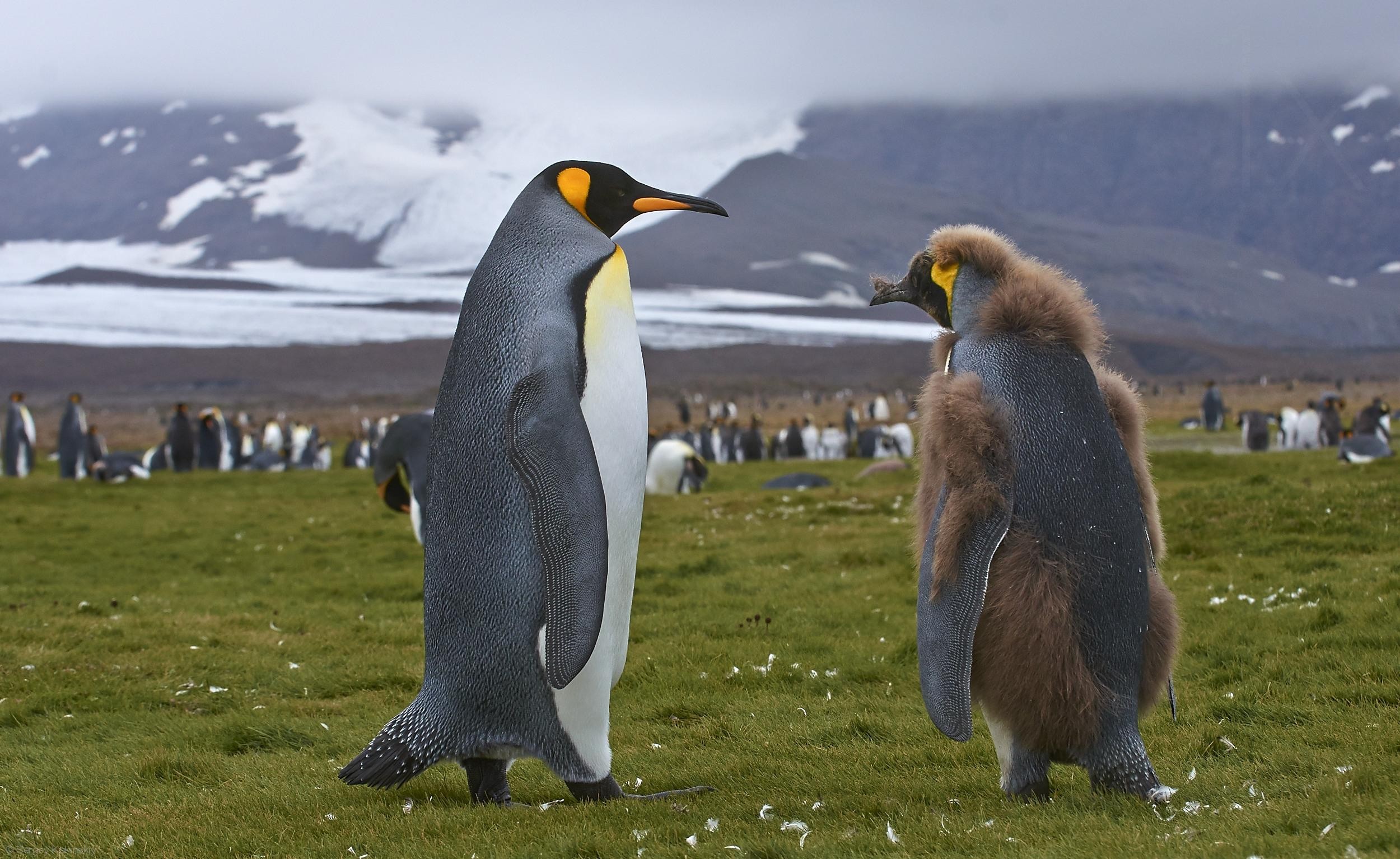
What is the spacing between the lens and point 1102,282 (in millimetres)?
156000

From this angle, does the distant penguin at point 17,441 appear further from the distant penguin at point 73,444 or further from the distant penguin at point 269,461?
the distant penguin at point 269,461

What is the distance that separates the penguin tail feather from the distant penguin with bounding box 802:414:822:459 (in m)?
22.5

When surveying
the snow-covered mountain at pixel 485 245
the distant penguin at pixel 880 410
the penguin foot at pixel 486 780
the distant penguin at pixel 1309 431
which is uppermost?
the snow-covered mountain at pixel 485 245

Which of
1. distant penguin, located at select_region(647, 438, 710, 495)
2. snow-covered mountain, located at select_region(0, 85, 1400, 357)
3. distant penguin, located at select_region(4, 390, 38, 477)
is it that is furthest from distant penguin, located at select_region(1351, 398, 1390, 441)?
snow-covered mountain, located at select_region(0, 85, 1400, 357)

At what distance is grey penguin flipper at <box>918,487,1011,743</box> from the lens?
3508 mm

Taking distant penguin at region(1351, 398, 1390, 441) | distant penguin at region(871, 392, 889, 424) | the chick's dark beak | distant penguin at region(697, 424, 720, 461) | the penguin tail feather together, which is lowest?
distant penguin at region(697, 424, 720, 461)

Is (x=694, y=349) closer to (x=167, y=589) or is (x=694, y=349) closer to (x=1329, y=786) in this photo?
(x=167, y=589)

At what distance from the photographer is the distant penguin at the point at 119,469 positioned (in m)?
19.0

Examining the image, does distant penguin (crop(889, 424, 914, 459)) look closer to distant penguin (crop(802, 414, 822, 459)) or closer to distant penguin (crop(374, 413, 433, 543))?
distant penguin (crop(802, 414, 822, 459))

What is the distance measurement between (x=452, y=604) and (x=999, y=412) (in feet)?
5.73

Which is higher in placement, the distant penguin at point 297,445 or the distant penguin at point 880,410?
the distant penguin at point 880,410

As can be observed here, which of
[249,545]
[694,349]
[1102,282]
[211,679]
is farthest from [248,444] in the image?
[1102,282]

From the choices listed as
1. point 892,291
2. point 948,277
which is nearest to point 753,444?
point 892,291

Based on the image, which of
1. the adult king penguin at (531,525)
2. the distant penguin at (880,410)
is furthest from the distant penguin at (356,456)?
the adult king penguin at (531,525)
